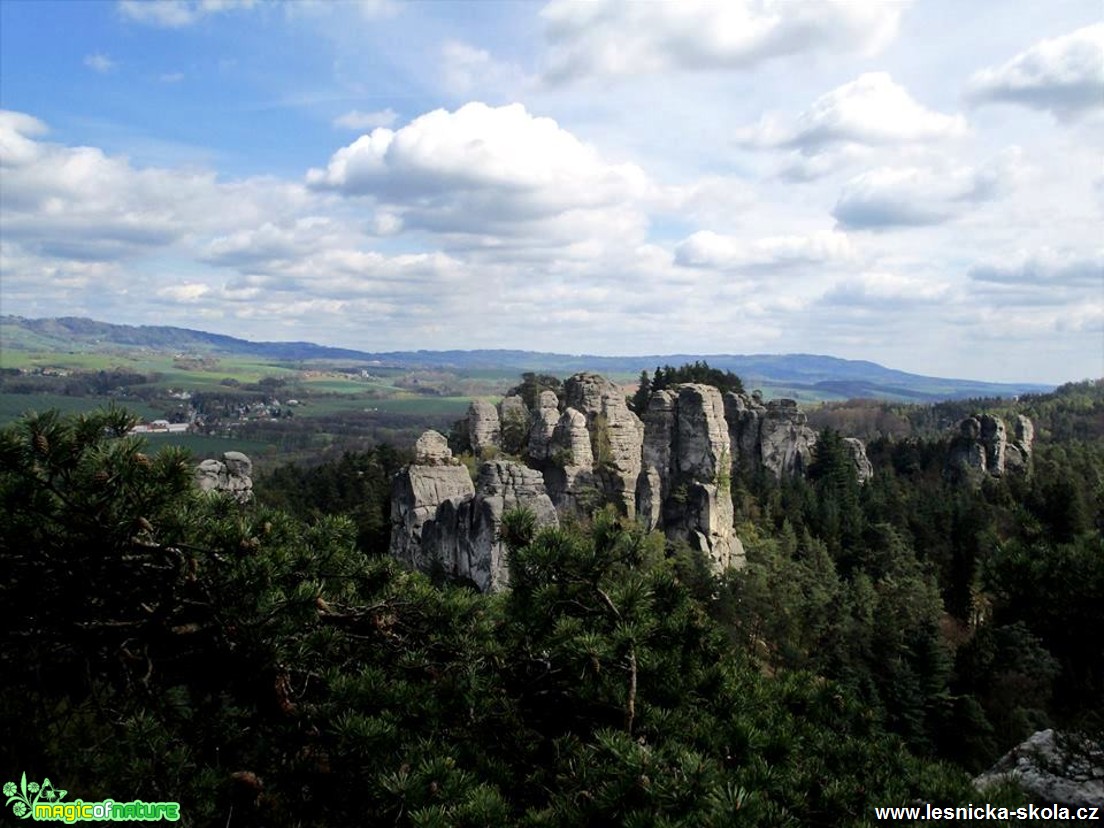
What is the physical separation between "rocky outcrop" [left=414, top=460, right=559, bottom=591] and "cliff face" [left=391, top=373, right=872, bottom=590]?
4 centimetres

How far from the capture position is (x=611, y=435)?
42594mm

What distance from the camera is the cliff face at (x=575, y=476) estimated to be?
32.2 metres

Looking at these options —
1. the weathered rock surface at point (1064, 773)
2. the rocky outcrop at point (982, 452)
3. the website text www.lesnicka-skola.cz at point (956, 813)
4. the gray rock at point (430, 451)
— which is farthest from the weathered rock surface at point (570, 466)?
the rocky outcrop at point (982, 452)

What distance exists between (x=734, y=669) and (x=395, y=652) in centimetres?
266

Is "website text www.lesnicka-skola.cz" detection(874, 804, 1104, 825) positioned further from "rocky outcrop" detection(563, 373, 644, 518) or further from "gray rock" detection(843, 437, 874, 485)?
"gray rock" detection(843, 437, 874, 485)

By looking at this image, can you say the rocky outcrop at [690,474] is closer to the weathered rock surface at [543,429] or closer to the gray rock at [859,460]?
the weathered rock surface at [543,429]

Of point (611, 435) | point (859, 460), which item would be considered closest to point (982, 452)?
point (859, 460)

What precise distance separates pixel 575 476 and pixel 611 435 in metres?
4.45

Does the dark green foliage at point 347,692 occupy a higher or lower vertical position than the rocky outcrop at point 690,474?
higher

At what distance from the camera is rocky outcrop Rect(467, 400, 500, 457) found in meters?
45.4

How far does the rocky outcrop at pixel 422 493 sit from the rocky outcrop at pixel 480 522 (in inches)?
20.1

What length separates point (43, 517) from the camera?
15.5 ft

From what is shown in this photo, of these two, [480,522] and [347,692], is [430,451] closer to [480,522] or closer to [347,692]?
[480,522]

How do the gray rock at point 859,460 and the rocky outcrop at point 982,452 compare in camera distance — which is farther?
the rocky outcrop at point 982,452
